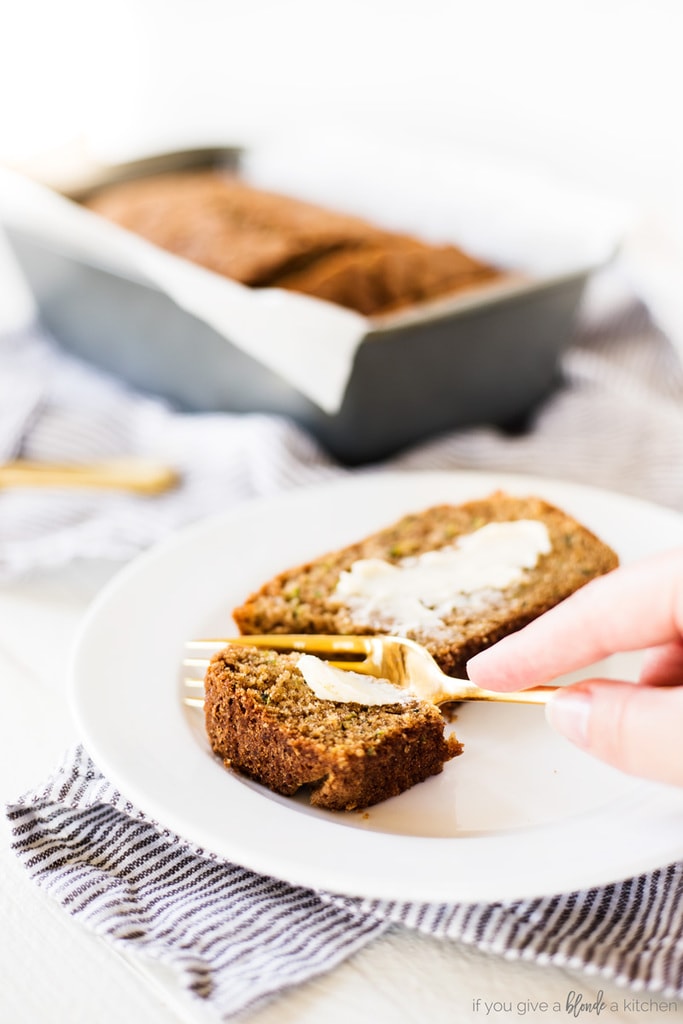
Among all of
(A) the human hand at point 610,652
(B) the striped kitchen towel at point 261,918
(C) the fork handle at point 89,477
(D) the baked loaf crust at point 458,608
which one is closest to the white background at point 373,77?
(C) the fork handle at point 89,477

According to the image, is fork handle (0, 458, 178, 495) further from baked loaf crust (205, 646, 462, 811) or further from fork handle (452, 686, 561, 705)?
fork handle (452, 686, 561, 705)

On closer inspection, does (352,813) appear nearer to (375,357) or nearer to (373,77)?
(375,357)

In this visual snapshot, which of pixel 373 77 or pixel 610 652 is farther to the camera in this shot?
pixel 373 77

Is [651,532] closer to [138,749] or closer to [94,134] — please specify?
[138,749]

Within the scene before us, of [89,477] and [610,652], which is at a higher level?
[610,652]

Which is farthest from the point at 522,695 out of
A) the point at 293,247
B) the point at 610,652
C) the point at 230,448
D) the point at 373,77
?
the point at 373,77

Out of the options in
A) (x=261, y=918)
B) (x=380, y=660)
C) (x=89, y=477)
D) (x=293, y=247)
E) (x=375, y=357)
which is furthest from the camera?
(x=293, y=247)
